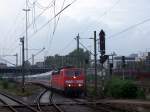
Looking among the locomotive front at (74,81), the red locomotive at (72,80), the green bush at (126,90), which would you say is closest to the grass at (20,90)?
the red locomotive at (72,80)

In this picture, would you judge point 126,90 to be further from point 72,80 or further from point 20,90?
point 20,90

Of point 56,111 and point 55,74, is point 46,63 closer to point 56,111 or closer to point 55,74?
point 55,74

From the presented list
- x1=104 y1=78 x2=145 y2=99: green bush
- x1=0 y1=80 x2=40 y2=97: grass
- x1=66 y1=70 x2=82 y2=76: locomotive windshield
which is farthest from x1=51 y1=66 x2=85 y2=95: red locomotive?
x1=0 y1=80 x2=40 y2=97: grass

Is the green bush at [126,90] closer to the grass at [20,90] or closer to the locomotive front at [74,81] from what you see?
the locomotive front at [74,81]

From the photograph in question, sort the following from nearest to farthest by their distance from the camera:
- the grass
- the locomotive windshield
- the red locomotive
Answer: the red locomotive, the locomotive windshield, the grass

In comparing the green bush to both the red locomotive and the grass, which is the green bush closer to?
the red locomotive

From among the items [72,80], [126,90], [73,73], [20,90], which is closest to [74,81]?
[72,80]

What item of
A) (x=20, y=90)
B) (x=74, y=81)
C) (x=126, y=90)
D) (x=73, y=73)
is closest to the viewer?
(x=126, y=90)

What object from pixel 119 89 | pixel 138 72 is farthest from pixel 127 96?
pixel 138 72

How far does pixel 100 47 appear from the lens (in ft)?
118

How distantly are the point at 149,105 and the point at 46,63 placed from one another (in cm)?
11397

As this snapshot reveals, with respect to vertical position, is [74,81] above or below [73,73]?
below

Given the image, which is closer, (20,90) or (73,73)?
(73,73)

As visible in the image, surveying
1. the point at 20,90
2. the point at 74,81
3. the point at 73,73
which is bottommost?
the point at 20,90
